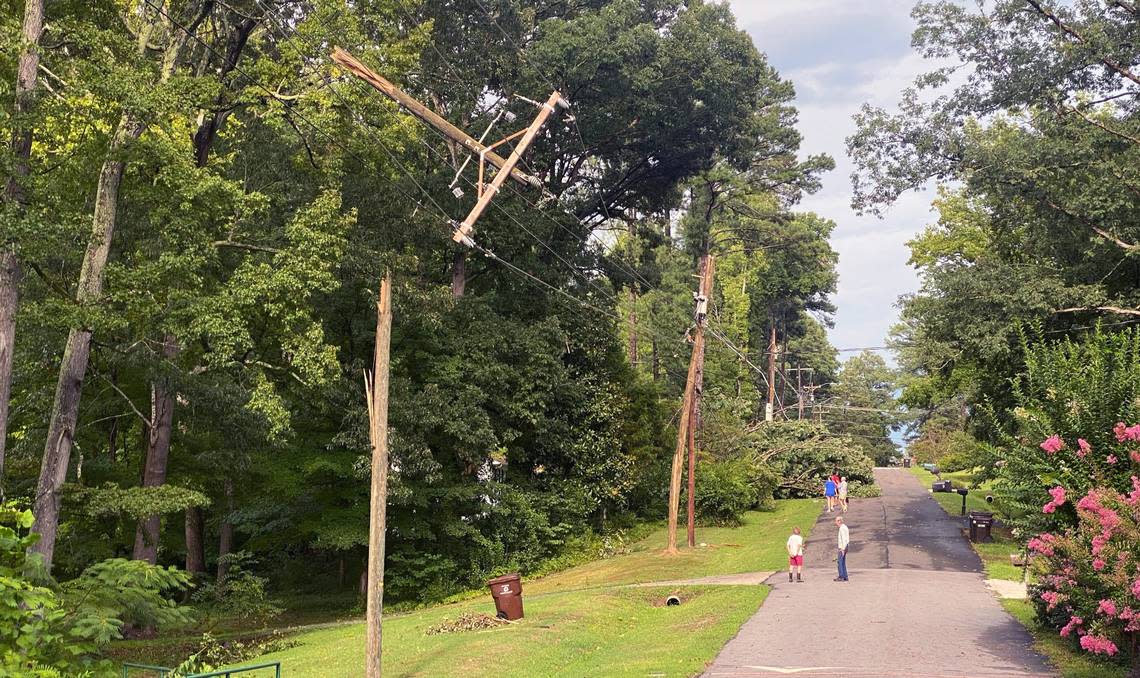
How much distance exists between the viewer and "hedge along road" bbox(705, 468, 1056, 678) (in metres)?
15.5

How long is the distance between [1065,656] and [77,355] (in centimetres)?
1982

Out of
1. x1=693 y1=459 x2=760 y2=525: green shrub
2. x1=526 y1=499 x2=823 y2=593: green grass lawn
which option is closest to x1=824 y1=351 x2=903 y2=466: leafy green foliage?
x1=693 y1=459 x2=760 y2=525: green shrub

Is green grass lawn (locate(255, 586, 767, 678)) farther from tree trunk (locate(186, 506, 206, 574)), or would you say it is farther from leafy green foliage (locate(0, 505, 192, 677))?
tree trunk (locate(186, 506, 206, 574))

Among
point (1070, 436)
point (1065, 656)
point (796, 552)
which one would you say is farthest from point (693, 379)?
point (1065, 656)

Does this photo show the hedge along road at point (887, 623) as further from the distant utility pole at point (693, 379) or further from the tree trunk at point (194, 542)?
the tree trunk at point (194, 542)

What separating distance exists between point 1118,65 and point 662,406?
84.9 ft

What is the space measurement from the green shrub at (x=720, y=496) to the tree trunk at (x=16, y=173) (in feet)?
96.3

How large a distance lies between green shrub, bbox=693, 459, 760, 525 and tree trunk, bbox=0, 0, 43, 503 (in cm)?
2935

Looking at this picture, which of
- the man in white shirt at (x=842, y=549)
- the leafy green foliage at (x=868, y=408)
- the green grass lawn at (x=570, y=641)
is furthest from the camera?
the leafy green foliage at (x=868, y=408)

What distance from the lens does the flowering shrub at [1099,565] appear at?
1283cm

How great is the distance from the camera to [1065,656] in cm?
1582

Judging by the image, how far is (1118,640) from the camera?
44.9ft

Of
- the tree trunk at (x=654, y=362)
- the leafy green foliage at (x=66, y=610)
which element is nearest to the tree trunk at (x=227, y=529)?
the leafy green foliage at (x=66, y=610)

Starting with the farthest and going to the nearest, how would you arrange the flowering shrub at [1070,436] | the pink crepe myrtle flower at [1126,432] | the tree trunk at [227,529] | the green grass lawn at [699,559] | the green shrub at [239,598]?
the tree trunk at [227,529] → the green grass lawn at [699,559] → the green shrub at [239,598] → the flowering shrub at [1070,436] → the pink crepe myrtle flower at [1126,432]
